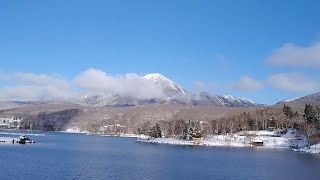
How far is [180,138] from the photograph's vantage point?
196500 millimetres

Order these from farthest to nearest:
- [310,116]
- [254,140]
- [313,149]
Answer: [254,140], [310,116], [313,149]

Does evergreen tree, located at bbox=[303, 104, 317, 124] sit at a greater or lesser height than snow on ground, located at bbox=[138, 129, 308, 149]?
greater

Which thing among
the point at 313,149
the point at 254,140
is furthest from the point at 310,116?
the point at 313,149

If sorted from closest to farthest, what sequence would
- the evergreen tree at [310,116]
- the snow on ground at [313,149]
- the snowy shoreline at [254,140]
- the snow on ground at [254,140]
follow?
the snow on ground at [313,149]
the snowy shoreline at [254,140]
the snow on ground at [254,140]
the evergreen tree at [310,116]

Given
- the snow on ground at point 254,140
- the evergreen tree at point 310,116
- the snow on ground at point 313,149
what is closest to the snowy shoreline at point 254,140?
the snow on ground at point 254,140

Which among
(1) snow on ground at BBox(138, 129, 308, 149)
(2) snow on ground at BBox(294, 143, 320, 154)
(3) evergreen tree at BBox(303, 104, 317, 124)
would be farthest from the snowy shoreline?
(2) snow on ground at BBox(294, 143, 320, 154)

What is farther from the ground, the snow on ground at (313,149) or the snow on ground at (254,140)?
the snow on ground at (254,140)

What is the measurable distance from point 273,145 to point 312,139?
20.9 meters

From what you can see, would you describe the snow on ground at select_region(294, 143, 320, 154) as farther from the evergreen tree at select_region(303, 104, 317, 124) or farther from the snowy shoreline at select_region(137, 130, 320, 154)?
the evergreen tree at select_region(303, 104, 317, 124)

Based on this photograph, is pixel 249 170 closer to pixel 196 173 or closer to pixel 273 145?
pixel 196 173

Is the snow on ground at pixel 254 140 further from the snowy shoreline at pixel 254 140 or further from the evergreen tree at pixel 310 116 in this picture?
the evergreen tree at pixel 310 116

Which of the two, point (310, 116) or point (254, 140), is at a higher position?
point (310, 116)

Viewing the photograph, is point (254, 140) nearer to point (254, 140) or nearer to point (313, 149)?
point (254, 140)

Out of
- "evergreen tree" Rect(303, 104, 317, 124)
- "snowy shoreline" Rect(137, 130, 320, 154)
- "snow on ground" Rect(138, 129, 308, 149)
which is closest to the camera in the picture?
"snowy shoreline" Rect(137, 130, 320, 154)
